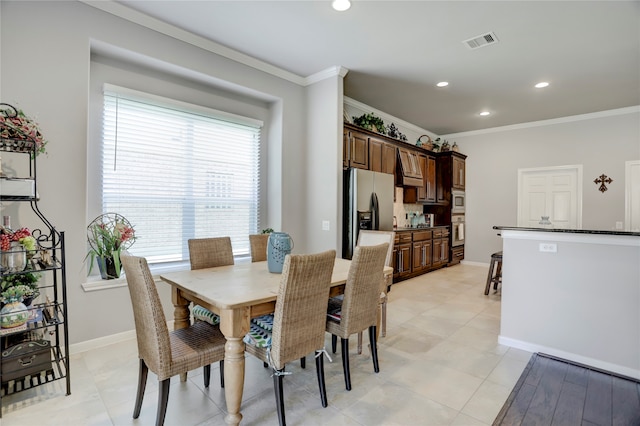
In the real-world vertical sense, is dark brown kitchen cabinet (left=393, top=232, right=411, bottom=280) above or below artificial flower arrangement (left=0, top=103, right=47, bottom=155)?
below

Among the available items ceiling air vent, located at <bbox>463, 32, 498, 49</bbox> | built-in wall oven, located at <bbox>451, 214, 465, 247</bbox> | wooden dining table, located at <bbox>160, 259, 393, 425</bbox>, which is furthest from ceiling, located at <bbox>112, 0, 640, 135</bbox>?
built-in wall oven, located at <bbox>451, 214, 465, 247</bbox>

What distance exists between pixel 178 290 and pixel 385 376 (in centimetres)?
163

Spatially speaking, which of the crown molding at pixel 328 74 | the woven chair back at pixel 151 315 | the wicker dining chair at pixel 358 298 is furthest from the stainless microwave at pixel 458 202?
the woven chair back at pixel 151 315

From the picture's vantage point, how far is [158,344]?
5.33ft

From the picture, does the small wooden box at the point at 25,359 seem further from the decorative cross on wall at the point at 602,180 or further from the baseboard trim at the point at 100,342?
the decorative cross on wall at the point at 602,180

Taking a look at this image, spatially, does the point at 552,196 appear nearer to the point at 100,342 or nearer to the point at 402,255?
the point at 402,255

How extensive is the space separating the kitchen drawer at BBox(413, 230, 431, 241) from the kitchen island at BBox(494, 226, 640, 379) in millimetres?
2582

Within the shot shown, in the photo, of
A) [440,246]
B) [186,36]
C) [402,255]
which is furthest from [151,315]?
[440,246]

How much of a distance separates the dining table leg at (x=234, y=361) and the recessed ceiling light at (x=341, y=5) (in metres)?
2.52

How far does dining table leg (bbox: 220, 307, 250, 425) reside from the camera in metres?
1.73

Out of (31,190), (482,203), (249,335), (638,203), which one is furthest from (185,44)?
(638,203)

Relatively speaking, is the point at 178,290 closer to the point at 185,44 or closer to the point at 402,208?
the point at 185,44

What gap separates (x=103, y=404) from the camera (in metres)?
2.01

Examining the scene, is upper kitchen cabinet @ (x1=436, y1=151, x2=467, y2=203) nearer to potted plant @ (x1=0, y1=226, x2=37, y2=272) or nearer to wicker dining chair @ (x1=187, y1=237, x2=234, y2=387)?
wicker dining chair @ (x1=187, y1=237, x2=234, y2=387)
